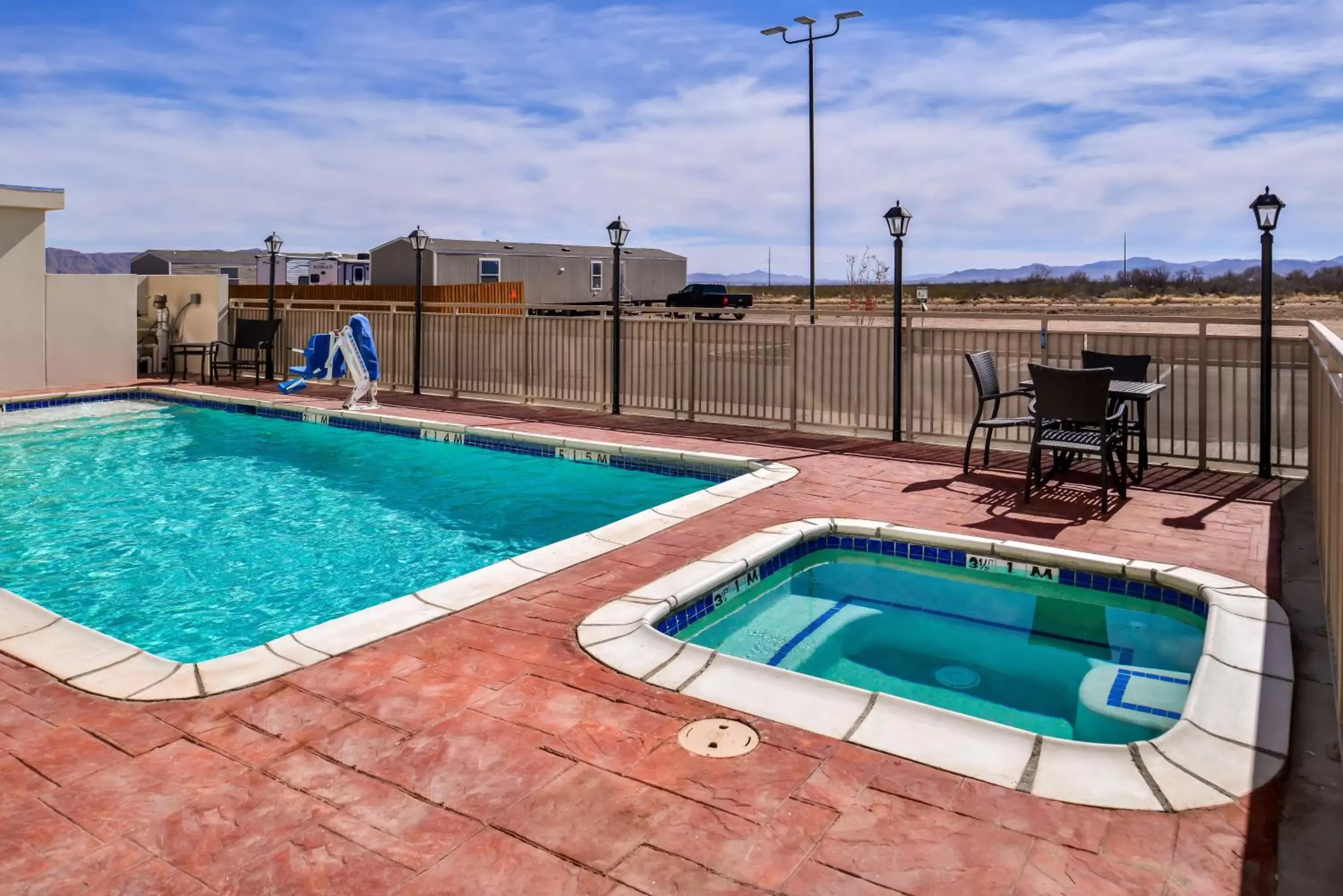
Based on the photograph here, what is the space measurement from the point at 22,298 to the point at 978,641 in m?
13.4

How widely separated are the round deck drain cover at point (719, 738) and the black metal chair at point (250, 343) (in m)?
12.5

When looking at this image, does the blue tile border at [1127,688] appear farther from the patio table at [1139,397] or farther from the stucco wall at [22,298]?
the stucco wall at [22,298]

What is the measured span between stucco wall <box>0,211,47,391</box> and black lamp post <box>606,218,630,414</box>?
779 centimetres

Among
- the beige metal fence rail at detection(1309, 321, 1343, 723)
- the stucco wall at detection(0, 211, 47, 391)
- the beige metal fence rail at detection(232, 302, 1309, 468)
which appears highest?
the stucco wall at detection(0, 211, 47, 391)

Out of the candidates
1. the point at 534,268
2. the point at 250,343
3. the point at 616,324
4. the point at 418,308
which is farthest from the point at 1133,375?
the point at 534,268

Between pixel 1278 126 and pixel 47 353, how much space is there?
6218 centimetres

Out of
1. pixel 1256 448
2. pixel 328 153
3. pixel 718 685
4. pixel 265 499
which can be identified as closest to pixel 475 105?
pixel 328 153

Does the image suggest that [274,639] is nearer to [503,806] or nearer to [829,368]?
[503,806]

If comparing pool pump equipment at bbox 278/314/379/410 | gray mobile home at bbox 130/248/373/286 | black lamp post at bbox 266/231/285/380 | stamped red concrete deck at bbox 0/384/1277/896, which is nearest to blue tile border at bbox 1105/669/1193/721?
stamped red concrete deck at bbox 0/384/1277/896

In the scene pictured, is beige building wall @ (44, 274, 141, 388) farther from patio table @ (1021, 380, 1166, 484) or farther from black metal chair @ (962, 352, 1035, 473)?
patio table @ (1021, 380, 1166, 484)

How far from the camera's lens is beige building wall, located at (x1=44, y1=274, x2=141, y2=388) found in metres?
12.6

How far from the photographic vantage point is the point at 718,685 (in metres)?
2.98

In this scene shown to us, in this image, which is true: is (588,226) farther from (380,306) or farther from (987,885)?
(987,885)

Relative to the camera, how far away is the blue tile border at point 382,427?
→ 7.38 m
